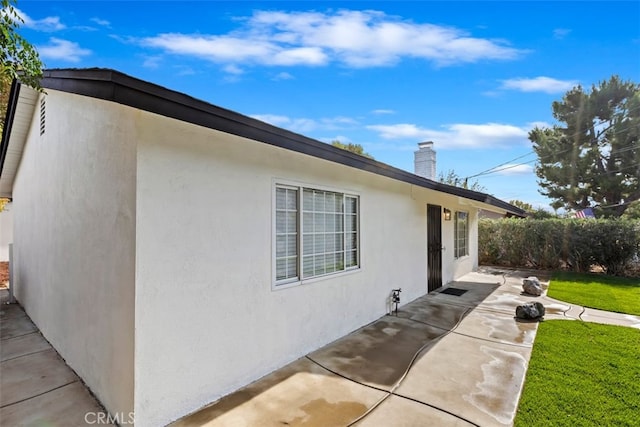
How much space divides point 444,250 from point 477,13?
20.7ft

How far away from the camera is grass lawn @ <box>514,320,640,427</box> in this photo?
306cm

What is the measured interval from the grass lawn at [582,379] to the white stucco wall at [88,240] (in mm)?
3926

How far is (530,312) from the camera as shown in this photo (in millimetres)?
6270

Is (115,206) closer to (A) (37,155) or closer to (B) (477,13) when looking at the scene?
(A) (37,155)

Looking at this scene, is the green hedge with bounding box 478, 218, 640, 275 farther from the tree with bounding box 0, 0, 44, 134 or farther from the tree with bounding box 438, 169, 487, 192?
the tree with bounding box 0, 0, 44, 134

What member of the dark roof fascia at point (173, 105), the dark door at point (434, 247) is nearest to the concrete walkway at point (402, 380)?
the dark door at point (434, 247)

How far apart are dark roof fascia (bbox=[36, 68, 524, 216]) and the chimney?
725 cm

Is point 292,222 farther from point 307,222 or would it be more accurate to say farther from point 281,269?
point 281,269

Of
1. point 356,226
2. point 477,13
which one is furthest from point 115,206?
point 477,13

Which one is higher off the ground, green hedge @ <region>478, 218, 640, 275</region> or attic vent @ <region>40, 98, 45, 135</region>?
attic vent @ <region>40, 98, 45, 135</region>

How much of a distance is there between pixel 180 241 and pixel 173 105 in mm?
1283

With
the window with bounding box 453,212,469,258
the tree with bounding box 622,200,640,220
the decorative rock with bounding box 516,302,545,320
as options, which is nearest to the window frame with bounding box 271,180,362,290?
the decorative rock with bounding box 516,302,545,320

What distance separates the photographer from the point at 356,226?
5.82 m

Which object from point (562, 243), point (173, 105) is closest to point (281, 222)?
point (173, 105)
